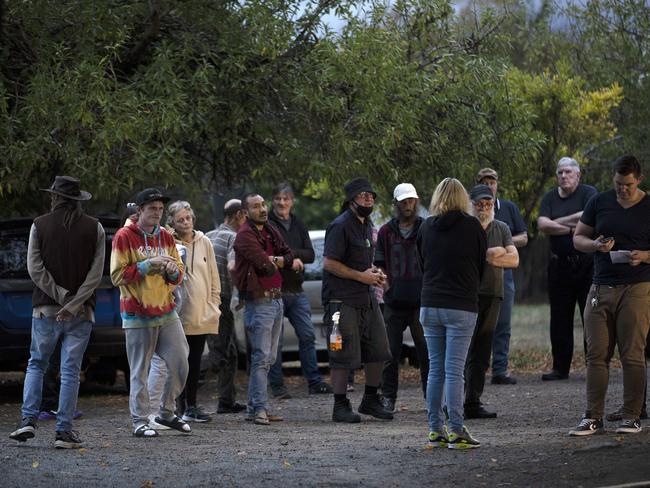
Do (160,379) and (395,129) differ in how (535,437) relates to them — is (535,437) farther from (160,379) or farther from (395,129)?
(395,129)

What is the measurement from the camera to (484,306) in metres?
12.1

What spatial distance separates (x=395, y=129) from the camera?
1514 centimetres

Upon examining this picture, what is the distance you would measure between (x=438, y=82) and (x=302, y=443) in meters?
6.50

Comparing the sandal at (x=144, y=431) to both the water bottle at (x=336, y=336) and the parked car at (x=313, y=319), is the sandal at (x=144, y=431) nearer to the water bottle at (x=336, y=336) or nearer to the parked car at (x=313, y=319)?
the water bottle at (x=336, y=336)

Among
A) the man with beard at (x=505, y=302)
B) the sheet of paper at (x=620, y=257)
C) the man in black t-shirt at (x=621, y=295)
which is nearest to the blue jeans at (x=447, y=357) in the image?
the man in black t-shirt at (x=621, y=295)

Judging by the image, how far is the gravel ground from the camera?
8.48 m

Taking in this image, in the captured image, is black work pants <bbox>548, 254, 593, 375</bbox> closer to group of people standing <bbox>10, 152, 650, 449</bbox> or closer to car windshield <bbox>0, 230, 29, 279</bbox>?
group of people standing <bbox>10, 152, 650, 449</bbox>

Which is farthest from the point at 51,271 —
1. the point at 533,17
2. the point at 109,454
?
the point at 533,17

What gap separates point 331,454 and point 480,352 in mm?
2828

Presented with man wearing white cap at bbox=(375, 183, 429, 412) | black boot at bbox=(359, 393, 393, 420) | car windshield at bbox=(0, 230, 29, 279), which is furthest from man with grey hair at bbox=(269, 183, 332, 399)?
car windshield at bbox=(0, 230, 29, 279)

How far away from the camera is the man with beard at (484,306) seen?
11.9 metres

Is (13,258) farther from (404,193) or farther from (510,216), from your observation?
(510,216)

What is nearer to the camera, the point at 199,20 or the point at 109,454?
the point at 109,454

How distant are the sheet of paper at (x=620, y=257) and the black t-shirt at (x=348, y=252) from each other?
8.03 feet
